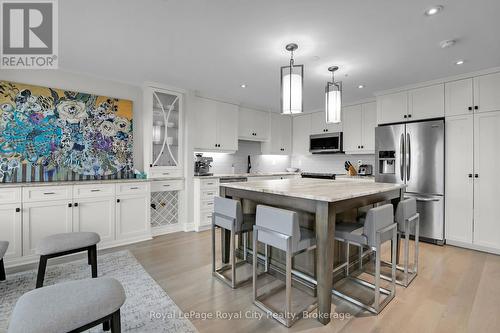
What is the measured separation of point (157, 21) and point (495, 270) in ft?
14.1

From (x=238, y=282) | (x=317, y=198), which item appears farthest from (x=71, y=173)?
(x=317, y=198)

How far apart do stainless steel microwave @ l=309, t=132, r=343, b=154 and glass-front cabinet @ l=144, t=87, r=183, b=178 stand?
119 inches

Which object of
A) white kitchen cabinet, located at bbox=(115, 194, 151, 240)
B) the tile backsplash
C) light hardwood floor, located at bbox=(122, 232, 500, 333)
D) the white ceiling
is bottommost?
light hardwood floor, located at bbox=(122, 232, 500, 333)

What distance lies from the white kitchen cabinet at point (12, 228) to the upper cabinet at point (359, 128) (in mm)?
5214

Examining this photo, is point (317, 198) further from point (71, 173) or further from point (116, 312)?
point (71, 173)

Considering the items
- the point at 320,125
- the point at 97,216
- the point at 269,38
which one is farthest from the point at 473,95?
the point at 97,216

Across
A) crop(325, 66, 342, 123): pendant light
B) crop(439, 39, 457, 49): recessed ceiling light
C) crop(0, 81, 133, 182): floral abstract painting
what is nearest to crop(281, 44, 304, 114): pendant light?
crop(325, 66, 342, 123): pendant light

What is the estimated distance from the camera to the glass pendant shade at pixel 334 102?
101 inches

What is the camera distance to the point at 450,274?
250 centimetres

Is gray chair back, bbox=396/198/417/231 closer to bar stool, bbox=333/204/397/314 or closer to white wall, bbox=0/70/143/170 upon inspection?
bar stool, bbox=333/204/397/314

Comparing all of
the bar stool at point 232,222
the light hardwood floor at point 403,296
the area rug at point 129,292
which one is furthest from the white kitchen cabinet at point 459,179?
the area rug at point 129,292

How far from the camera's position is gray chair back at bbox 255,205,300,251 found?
1.72 metres

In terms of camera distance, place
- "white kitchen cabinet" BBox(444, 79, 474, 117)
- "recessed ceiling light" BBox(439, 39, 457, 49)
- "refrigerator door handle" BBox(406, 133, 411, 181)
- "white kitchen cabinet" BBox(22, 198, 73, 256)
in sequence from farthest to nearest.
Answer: "refrigerator door handle" BBox(406, 133, 411, 181) → "white kitchen cabinet" BBox(444, 79, 474, 117) → "white kitchen cabinet" BBox(22, 198, 73, 256) → "recessed ceiling light" BBox(439, 39, 457, 49)

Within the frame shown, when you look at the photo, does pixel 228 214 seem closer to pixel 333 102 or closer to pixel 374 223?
pixel 374 223
